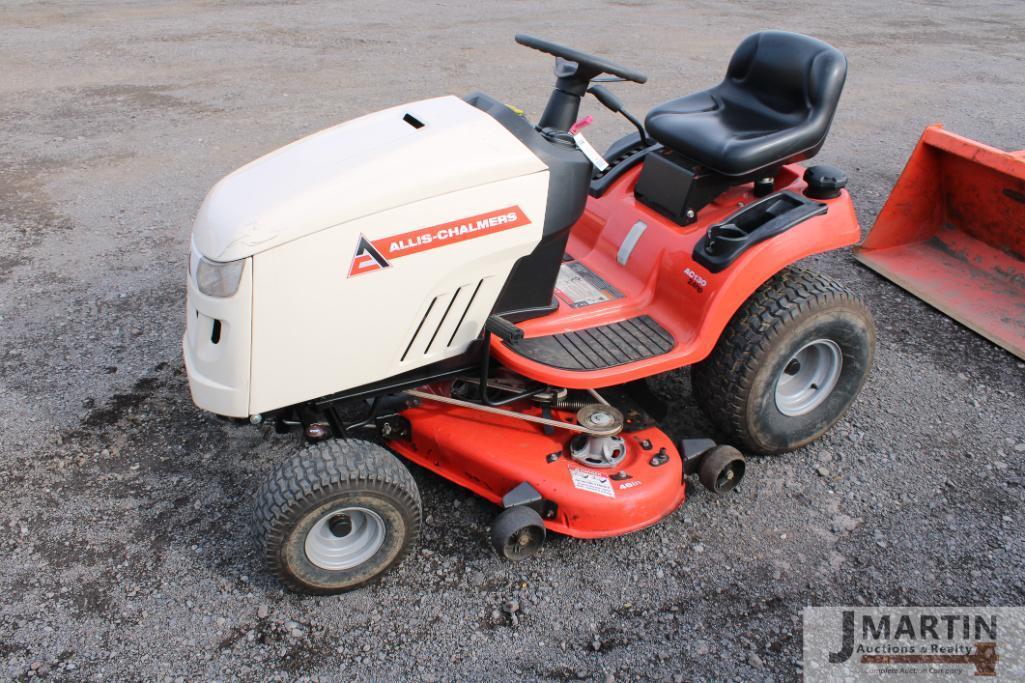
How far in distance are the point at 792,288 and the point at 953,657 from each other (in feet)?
4.05

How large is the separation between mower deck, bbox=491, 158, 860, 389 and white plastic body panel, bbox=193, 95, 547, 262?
1.94 ft

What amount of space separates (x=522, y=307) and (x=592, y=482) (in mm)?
605

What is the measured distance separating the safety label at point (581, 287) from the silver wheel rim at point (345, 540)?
1000 millimetres

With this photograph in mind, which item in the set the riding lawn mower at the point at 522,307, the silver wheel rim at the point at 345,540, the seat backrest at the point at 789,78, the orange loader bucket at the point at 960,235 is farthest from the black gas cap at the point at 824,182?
the silver wheel rim at the point at 345,540

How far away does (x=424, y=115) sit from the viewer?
2525 mm

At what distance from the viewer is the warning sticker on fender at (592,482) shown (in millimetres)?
2605

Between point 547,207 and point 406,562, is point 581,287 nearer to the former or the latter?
point 547,207

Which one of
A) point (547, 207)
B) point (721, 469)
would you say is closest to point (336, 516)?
point (547, 207)

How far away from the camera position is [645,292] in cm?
297

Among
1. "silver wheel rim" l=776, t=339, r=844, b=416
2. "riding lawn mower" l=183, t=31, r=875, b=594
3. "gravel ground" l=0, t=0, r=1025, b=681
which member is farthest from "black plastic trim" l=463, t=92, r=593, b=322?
"silver wheel rim" l=776, t=339, r=844, b=416

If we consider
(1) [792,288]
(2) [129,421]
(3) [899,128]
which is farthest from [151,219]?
(3) [899,128]

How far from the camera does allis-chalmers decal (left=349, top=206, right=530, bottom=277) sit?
7.37 ft

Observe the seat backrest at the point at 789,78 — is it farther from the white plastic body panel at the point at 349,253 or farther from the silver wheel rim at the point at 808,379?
the white plastic body panel at the point at 349,253

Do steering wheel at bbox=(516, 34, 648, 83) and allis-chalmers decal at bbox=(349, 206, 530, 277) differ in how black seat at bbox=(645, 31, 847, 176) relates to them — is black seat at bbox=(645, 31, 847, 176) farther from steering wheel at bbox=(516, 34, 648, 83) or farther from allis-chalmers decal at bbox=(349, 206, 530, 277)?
allis-chalmers decal at bbox=(349, 206, 530, 277)
